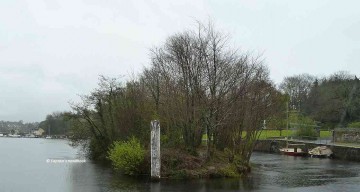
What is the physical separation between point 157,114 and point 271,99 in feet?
29.2

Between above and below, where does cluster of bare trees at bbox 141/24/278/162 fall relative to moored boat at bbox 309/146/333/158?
above

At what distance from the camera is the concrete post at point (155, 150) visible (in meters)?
26.5

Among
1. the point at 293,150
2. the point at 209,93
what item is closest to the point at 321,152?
the point at 293,150

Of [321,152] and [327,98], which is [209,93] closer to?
[321,152]

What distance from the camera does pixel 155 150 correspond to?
26.6m

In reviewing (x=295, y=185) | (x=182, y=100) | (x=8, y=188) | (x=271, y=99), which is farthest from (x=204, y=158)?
(x=8, y=188)

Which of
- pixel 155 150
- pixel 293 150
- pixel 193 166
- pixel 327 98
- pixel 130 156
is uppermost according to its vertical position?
pixel 327 98

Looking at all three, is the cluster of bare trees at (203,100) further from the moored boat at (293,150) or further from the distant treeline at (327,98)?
the distant treeline at (327,98)

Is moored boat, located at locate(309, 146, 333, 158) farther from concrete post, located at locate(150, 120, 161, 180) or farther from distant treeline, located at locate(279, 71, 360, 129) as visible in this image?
concrete post, located at locate(150, 120, 161, 180)

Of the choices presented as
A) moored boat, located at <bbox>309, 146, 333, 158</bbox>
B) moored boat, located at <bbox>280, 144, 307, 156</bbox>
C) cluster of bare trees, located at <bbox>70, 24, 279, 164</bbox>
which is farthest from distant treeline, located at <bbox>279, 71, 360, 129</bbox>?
cluster of bare trees, located at <bbox>70, 24, 279, 164</bbox>

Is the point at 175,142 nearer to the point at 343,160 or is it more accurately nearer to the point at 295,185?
the point at 295,185

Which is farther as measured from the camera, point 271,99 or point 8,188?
point 271,99

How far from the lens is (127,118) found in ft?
121

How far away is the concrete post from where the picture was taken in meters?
26.5
